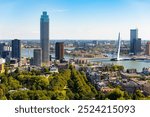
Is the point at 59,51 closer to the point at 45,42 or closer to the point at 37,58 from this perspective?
the point at 45,42

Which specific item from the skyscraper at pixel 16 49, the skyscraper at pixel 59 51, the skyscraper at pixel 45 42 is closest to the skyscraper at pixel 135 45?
the skyscraper at pixel 59 51

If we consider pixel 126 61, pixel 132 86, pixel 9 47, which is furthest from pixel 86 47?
pixel 132 86

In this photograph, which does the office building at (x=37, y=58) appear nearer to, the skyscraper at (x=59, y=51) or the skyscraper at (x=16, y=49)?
the skyscraper at (x=59, y=51)

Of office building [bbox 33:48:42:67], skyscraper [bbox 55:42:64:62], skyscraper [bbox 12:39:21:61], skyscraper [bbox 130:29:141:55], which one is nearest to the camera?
office building [bbox 33:48:42:67]

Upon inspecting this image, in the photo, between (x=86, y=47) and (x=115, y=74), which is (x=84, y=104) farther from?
(x=86, y=47)

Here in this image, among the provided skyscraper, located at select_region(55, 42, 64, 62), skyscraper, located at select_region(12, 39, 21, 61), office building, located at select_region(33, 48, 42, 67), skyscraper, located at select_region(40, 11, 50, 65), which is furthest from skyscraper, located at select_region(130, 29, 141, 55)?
skyscraper, located at select_region(12, 39, 21, 61)

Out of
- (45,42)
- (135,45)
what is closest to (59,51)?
Result: (45,42)

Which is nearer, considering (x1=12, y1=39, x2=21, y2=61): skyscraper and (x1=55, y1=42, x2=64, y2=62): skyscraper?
(x1=55, y1=42, x2=64, y2=62): skyscraper

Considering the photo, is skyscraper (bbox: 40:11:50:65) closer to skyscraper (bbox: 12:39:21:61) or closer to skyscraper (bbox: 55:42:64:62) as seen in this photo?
skyscraper (bbox: 55:42:64:62)
